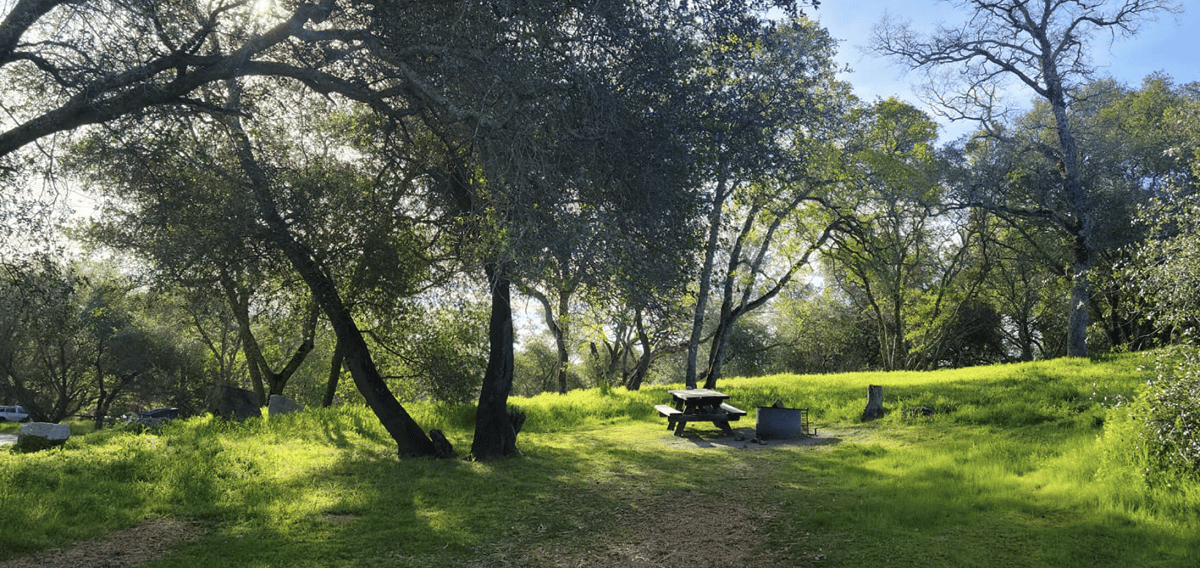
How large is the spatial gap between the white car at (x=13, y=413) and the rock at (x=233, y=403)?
37135 millimetres

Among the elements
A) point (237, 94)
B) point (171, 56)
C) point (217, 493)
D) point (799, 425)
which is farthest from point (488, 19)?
point (799, 425)

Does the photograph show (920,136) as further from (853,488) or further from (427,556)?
(427,556)

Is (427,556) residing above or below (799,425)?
below

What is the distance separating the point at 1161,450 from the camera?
870cm

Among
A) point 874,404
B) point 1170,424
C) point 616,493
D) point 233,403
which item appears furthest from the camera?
point 233,403

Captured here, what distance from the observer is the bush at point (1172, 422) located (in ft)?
26.5

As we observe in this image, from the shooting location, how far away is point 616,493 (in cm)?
1084

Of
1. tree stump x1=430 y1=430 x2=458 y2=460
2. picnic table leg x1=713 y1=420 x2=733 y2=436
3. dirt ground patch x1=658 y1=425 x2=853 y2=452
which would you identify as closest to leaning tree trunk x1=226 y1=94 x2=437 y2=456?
tree stump x1=430 y1=430 x2=458 y2=460

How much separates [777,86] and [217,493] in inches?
403

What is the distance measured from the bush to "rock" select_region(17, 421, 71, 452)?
18.4m

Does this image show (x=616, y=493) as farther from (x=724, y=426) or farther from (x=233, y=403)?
(x=233, y=403)

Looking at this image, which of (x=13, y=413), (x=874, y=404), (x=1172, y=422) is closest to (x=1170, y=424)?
(x=1172, y=422)

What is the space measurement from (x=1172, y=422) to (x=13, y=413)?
206 ft

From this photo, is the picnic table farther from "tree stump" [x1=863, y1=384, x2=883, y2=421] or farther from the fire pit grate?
"tree stump" [x1=863, y1=384, x2=883, y2=421]
